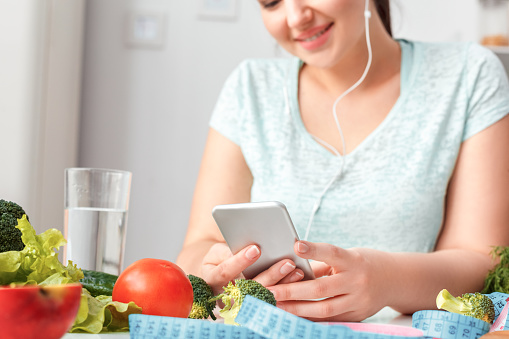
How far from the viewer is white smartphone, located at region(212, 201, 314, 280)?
74 centimetres

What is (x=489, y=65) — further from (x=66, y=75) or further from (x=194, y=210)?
(x=66, y=75)

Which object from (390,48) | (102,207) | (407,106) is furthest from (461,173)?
(102,207)

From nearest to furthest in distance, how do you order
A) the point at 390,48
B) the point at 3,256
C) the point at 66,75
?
the point at 3,256 < the point at 390,48 < the point at 66,75

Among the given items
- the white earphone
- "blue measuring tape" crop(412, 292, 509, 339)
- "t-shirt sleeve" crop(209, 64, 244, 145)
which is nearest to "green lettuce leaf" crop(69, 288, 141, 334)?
"blue measuring tape" crop(412, 292, 509, 339)

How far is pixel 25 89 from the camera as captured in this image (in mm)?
1784

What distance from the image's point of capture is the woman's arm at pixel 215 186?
4.64 ft

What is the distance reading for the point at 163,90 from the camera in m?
2.29

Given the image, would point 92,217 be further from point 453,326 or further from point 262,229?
point 453,326

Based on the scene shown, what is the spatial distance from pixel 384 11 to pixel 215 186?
0.68 m

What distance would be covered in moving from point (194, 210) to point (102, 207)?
59cm

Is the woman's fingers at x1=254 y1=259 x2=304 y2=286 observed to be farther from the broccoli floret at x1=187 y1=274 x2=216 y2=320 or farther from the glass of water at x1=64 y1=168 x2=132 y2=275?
the glass of water at x1=64 y1=168 x2=132 y2=275

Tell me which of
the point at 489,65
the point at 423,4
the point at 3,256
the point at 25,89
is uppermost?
the point at 423,4

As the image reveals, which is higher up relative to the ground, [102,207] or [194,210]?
[102,207]

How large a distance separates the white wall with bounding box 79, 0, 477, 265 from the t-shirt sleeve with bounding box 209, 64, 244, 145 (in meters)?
0.64
